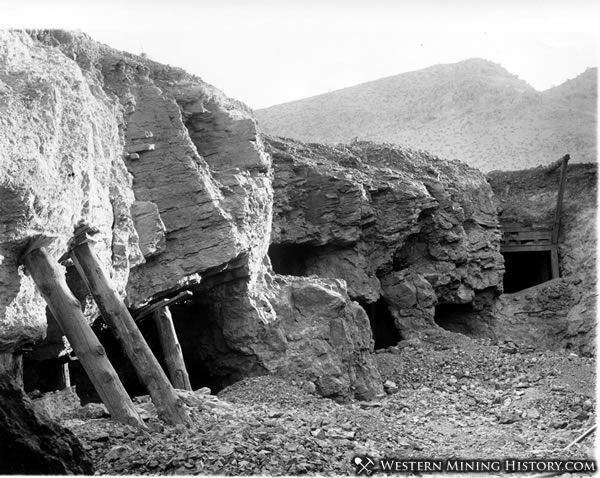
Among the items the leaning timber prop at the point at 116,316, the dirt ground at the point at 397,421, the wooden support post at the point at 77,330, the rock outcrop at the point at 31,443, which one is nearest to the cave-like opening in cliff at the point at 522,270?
the dirt ground at the point at 397,421

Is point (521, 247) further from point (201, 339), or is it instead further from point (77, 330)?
point (77, 330)

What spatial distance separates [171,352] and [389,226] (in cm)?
834

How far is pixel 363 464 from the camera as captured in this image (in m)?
8.26

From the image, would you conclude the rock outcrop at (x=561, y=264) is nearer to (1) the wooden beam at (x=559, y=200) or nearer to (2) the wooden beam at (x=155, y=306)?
(1) the wooden beam at (x=559, y=200)

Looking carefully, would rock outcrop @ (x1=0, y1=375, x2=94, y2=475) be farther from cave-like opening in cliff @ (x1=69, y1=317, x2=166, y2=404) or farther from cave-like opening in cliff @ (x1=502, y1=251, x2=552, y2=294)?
cave-like opening in cliff @ (x1=502, y1=251, x2=552, y2=294)

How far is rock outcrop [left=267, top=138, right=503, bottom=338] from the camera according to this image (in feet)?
61.6

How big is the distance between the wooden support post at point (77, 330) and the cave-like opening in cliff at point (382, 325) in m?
12.1

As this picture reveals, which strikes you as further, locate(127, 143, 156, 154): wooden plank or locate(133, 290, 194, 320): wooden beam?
locate(127, 143, 156, 154): wooden plank

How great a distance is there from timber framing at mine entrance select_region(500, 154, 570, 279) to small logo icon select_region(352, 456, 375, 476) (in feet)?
58.5

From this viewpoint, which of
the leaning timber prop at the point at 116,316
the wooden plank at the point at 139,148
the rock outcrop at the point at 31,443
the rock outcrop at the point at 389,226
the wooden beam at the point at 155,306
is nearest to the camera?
the rock outcrop at the point at 31,443

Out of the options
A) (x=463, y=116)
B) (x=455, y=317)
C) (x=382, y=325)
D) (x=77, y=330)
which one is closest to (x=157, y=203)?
(x=77, y=330)

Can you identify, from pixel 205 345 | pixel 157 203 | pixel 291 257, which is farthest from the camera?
pixel 291 257

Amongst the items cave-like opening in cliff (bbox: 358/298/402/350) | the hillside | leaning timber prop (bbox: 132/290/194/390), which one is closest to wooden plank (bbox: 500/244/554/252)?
cave-like opening in cliff (bbox: 358/298/402/350)

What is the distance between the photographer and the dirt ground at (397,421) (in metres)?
8.23
